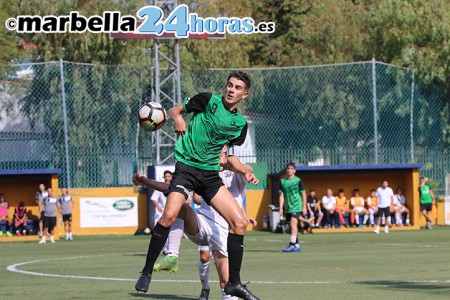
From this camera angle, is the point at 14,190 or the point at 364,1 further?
the point at 364,1

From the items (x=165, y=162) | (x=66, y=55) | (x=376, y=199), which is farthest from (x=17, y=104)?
(x=376, y=199)

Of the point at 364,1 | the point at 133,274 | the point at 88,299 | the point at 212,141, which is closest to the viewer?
the point at 212,141

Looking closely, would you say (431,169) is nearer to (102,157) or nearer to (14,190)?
(102,157)

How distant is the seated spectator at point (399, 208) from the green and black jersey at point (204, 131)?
2735cm

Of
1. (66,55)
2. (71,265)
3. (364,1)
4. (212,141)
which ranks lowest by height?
(71,265)

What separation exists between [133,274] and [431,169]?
965 inches

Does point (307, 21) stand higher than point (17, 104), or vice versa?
point (307, 21)

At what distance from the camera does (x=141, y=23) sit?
3725 cm

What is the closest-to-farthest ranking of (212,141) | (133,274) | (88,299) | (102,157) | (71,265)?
(212,141), (88,299), (133,274), (71,265), (102,157)

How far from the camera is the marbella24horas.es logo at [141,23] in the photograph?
36688 millimetres

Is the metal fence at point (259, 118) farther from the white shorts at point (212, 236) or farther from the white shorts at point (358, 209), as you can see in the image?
the white shorts at point (212, 236)

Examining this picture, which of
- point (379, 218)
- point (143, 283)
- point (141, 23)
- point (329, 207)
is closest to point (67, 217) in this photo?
point (141, 23)

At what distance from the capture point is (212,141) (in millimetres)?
10750

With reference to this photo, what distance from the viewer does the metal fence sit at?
3600 centimetres
